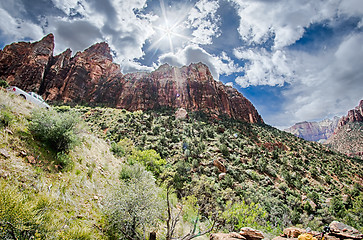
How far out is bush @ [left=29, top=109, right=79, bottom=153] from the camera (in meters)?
5.42

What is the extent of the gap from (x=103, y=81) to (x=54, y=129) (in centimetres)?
8171

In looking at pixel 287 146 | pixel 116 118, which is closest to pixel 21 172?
pixel 116 118

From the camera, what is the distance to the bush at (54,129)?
213 inches

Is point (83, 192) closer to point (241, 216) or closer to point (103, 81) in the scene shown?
point (241, 216)

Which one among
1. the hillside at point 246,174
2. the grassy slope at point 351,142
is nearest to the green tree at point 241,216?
the hillside at point 246,174

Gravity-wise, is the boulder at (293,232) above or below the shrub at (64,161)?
below

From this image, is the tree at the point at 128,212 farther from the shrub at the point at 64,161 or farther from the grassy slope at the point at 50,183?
the shrub at the point at 64,161

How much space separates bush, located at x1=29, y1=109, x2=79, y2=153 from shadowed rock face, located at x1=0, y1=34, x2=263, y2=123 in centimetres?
5798

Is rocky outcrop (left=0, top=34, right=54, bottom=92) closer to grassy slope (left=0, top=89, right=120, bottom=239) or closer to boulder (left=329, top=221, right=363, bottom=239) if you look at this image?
grassy slope (left=0, top=89, right=120, bottom=239)

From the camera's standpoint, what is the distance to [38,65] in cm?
6444

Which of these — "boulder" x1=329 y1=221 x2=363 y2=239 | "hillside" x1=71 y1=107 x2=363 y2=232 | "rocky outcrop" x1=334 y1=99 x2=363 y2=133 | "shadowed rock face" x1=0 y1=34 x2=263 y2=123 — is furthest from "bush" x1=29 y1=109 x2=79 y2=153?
"rocky outcrop" x1=334 y1=99 x2=363 y2=133

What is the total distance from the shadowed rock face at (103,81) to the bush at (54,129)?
57978 millimetres

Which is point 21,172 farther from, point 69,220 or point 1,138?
point 69,220

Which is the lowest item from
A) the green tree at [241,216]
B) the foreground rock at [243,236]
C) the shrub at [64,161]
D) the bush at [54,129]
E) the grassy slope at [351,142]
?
the green tree at [241,216]
